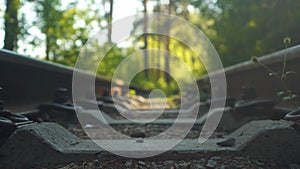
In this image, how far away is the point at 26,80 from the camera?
3699 mm

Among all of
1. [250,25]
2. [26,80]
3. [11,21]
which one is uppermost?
[250,25]

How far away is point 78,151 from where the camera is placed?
188 centimetres

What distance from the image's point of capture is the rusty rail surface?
10.2ft

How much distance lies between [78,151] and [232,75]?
4.71 metres

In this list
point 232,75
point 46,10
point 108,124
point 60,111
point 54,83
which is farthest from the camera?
point 46,10

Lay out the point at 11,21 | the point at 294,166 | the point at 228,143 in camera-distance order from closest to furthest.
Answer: the point at 294,166 → the point at 228,143 → the point at 11,21

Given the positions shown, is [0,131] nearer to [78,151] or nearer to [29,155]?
[29,155]

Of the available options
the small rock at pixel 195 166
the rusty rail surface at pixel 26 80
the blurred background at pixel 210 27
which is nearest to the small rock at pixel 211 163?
the small rock at pixel 195 166

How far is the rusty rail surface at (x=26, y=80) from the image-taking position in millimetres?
3102

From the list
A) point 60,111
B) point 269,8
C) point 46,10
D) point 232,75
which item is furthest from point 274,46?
point 60,111

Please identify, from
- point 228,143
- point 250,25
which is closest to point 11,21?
point 228,143

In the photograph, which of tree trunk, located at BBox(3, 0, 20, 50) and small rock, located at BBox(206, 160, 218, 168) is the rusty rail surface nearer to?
small rock, located at BBox(206, 160, 218, 168)

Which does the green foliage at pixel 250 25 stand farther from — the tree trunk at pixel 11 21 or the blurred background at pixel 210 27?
the tree trunk at pixel 11 21

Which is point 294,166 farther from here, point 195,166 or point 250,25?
point 250,25
